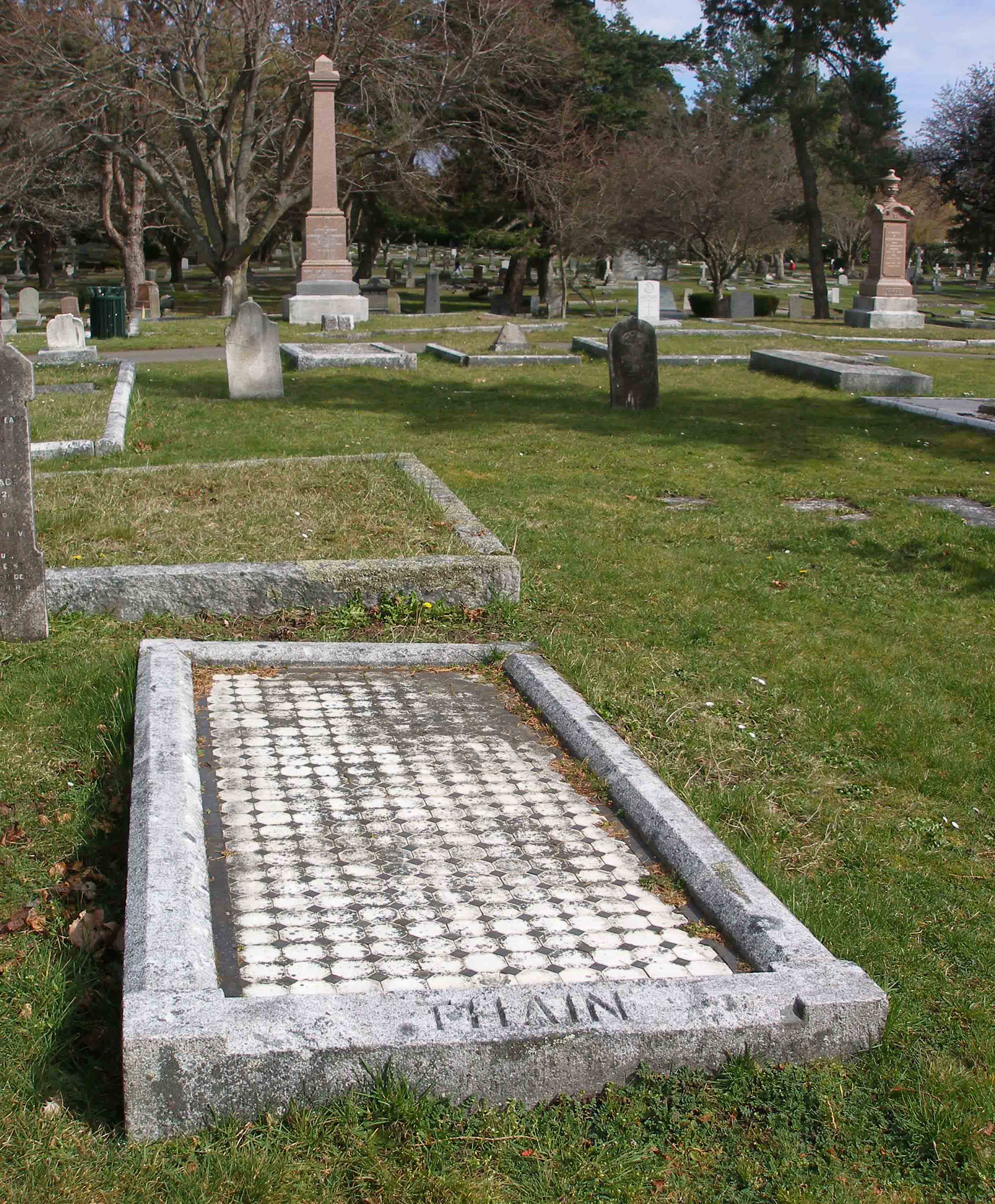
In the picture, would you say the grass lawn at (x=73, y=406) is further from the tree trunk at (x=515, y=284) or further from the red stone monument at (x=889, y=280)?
the tree trunk at (x=515, y=284)

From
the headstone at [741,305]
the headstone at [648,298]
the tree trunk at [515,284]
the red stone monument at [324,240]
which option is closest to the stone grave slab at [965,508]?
the headstone at [648,298]

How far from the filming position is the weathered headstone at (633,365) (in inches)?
546

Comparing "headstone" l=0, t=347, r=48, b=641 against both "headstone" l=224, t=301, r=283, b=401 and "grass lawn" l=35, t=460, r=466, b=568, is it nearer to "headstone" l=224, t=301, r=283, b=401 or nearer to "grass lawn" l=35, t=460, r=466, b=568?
"grass lawn" l=35, t=460, r=466, b=568

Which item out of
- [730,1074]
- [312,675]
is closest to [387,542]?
[312,675]

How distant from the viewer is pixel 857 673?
564 cm

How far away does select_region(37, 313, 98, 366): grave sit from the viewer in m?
18.3

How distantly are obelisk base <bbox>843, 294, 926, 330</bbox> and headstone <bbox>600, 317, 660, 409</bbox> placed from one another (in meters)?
18.1

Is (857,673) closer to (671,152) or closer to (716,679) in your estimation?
(716,679)

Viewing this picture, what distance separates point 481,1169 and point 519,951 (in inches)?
27.4

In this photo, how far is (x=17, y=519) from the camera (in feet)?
17.5

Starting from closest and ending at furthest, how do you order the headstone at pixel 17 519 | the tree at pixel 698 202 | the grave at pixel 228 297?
1. the headstone at pixel 17 519
2. the grave at pixel 228 297
3. the tree at pixel 698 202

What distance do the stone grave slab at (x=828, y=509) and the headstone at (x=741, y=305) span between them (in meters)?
27.8

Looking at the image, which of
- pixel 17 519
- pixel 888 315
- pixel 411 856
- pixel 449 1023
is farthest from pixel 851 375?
pixel 888 315

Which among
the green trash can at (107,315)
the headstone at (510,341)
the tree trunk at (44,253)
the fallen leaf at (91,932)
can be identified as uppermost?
the tree trunk at (44,253)
